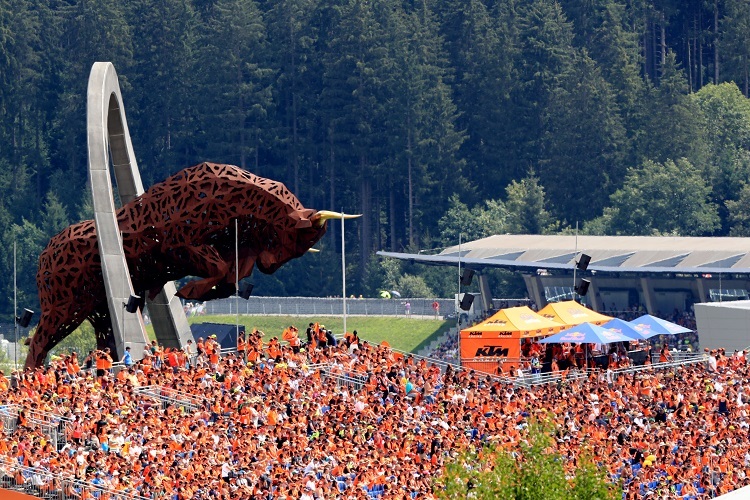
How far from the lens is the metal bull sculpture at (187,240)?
159 feet

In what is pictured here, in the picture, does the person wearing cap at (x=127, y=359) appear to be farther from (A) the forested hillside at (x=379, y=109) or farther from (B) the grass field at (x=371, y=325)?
(A) the forested hillside at (x=379, y=109)

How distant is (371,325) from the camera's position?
9831cm

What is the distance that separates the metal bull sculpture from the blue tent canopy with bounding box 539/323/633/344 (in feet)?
20.0

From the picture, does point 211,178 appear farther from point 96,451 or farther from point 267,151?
point 267,151

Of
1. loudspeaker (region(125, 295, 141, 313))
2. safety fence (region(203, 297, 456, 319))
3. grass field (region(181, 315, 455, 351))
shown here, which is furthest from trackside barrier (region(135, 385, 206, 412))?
safety fence (region(203, 297, 456, 319))

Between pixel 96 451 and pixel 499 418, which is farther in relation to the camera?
pixel 499 418

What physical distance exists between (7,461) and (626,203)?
74224 mm

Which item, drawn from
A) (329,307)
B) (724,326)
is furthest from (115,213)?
(329,307)

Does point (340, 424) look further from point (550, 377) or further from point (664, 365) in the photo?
point (664, 365)

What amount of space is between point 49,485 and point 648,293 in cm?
4870

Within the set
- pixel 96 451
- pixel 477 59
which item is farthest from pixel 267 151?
pixel 96 451

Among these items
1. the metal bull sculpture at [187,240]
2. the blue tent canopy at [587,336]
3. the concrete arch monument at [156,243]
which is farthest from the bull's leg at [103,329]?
the blue tent canopy at [587,336]

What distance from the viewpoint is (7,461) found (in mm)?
39844

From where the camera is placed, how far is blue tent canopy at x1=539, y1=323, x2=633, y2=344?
51000mm
